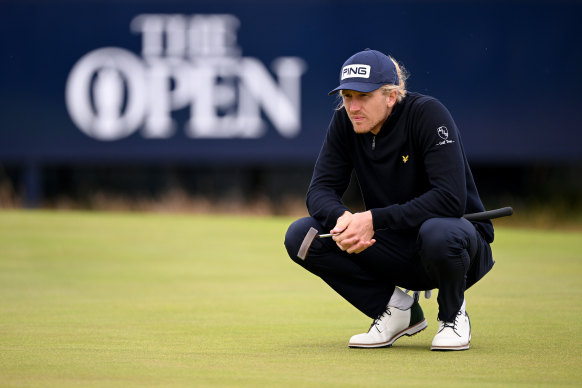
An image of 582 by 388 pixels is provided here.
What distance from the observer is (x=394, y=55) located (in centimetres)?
1788

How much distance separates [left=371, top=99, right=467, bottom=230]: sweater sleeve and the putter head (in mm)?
352

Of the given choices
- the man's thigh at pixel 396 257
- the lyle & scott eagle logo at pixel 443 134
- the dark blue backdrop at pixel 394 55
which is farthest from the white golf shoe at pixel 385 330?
the dark blue backdrop at pixel 394 55

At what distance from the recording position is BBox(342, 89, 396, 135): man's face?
17.9ft

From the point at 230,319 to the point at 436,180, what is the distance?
92.1 inches

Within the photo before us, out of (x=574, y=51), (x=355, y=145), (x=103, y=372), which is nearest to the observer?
(x=103, y=372)

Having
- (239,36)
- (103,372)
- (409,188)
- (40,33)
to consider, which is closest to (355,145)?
(409,188)

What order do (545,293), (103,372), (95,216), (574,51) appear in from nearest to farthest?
(103,372), (545,293), (95,216), (574,51)

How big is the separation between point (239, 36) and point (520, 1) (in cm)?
489

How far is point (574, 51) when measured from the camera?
1792 cm

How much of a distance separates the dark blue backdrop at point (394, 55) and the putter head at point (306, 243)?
12.4 metres

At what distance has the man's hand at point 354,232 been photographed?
5.36 m

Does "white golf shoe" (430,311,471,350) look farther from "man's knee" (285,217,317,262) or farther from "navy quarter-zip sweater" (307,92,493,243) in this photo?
"man's knee" (285,217,317,262)

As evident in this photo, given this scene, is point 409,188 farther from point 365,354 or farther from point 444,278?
point 365,354

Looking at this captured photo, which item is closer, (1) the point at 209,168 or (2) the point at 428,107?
(2) the point at 428,107
